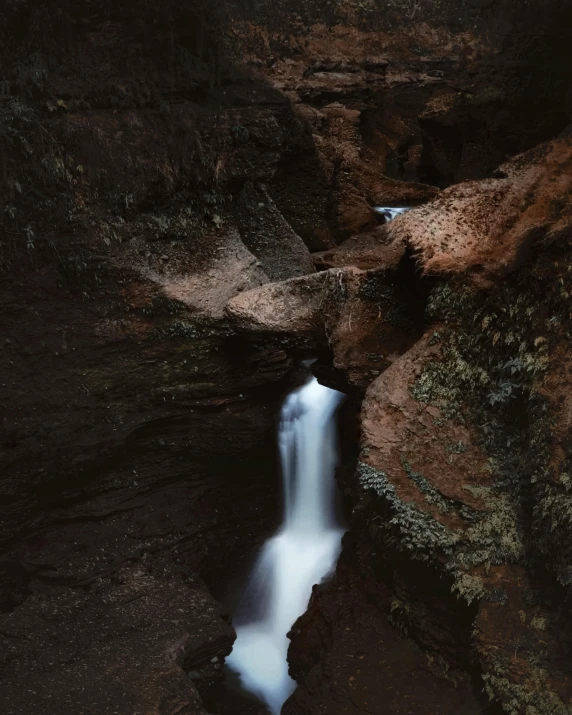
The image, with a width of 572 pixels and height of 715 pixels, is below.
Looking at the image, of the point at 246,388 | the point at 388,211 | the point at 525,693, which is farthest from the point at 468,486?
the point at 388,211

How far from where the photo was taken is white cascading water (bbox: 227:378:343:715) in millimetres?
7220

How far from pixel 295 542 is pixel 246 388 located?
6.93ft

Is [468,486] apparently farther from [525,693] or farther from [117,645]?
[117,645]

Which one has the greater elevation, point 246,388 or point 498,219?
point 246,388

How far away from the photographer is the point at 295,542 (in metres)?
7.96

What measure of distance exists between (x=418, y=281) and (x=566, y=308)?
1.70m

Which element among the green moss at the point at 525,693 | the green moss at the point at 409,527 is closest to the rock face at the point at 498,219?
the green moss at the point at 409,527

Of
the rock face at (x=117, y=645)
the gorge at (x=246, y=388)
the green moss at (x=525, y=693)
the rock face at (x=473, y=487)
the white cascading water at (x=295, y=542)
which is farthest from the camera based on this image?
the white cascading water at (x=295, y=542)

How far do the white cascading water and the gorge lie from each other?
5cm

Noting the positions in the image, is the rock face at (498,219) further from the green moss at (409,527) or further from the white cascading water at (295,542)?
the white cascading water at (295,542)

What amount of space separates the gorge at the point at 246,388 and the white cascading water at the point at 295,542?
0.16ft

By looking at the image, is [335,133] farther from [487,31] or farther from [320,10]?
[487,31]

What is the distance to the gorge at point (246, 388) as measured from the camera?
5602 mm

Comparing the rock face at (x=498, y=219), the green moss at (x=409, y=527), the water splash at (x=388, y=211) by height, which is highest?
the water splash at (x=388, y=211)
